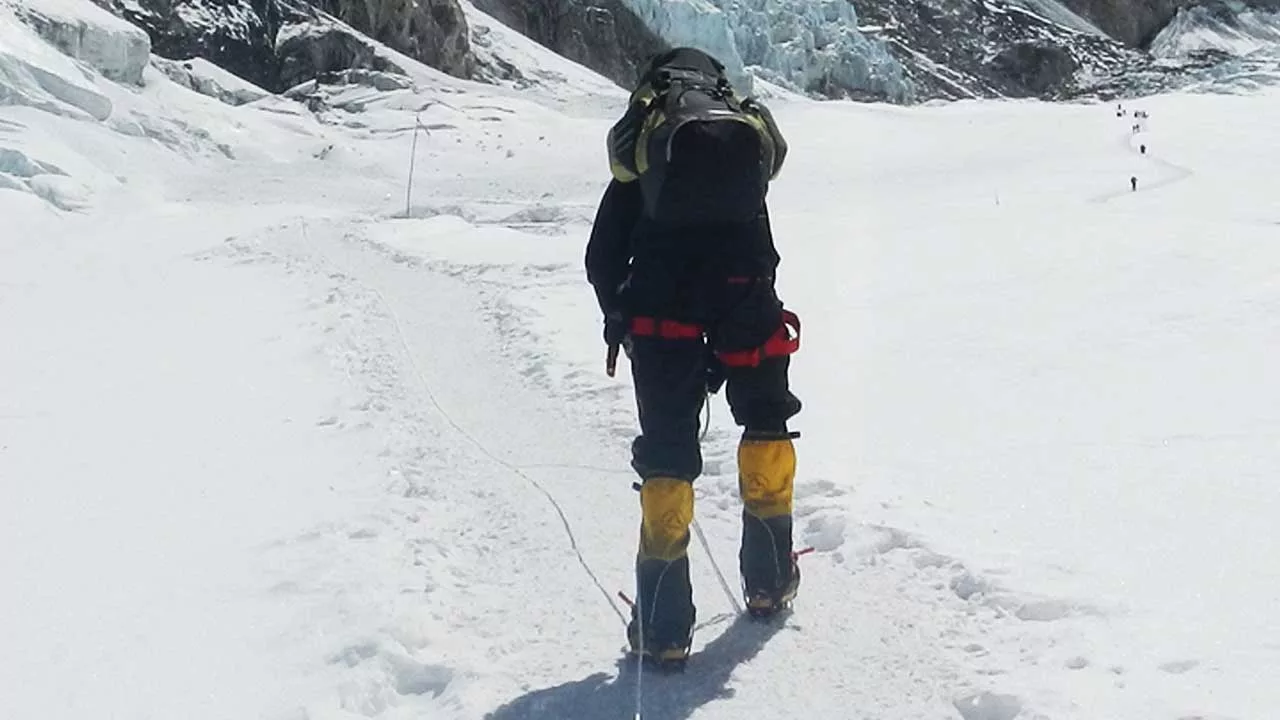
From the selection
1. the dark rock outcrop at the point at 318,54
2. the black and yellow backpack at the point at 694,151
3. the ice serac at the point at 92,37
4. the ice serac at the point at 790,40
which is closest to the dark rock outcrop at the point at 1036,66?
the ice serac at the point at 790,40

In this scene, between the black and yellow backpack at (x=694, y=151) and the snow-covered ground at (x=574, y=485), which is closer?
the black and yellow backpack at (x=694, y=151)

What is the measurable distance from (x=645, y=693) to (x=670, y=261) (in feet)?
4.14

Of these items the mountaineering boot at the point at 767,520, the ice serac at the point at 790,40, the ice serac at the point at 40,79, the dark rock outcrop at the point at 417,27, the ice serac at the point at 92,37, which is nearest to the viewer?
the mountaineering boot at the point at 767,520

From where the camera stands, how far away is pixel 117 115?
25625 mm

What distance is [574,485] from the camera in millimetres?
5883

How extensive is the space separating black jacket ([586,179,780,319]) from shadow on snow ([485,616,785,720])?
1072 mm

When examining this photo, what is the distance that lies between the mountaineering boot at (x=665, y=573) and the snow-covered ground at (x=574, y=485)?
0.42 ft

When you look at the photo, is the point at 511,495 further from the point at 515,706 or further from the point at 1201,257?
the point at 1201,257

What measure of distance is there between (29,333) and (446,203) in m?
13.0

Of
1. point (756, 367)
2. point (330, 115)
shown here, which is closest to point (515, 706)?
point (756, 367)

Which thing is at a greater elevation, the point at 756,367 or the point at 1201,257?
the point at 756,367

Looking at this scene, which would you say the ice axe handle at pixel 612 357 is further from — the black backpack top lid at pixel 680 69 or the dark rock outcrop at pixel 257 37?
the dark rock outcrop at pixel 257 37

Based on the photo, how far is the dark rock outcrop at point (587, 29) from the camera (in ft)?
209

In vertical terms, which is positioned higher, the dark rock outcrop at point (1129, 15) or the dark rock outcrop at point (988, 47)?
the dark rock outcrop at point (1129, 15)
